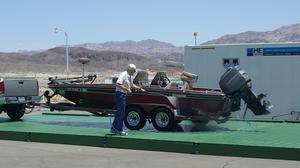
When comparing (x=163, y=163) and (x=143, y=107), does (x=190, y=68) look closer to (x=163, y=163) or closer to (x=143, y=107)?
(x=143, y=107)

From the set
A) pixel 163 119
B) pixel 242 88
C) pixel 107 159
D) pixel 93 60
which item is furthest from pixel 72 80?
pixel 93 60

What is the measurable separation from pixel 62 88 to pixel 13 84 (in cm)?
165

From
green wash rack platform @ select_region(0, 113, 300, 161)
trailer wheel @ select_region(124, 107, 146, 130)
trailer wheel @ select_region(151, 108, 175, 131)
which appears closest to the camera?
green wash rack platform @ select_region(0, 113, 300, 161)

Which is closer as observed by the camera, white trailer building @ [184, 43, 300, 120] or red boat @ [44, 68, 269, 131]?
red boat @ [44, 68, 269, 131]

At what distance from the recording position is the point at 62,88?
15453 mm

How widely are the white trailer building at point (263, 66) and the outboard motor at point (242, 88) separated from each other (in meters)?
4.48

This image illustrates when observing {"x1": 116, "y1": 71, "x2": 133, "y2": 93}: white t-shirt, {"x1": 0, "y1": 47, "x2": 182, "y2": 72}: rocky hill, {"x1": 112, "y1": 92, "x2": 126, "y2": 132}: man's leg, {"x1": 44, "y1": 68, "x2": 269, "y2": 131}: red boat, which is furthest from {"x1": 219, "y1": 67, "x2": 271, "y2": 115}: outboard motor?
{"x1": 0, "y1": 47, "x2": 182, "y2": 72}: rocky hill

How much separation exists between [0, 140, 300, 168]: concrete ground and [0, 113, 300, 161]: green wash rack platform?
0.17 m

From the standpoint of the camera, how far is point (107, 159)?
35.1 feet

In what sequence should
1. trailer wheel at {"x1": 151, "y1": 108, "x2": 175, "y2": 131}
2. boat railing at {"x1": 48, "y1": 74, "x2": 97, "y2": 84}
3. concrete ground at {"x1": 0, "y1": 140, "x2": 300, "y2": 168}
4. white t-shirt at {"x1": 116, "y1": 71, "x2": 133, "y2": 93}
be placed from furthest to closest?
1. boat railing at {"x1": 48, "y1": 74, "x2": 97, "y2": 84}
2. trailer wheel at {"x1": 151, "y1": 108, "x2": 175, "y2": 131}
3. white t-shirt at {"x1": 116, "y1": 71, "x2": 133, "y2": 93}
4. concrete ground at {"x1": 0, "y1": 140, "x2": 300, "y2": 168}

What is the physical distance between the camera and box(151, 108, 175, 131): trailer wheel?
13.6 meters

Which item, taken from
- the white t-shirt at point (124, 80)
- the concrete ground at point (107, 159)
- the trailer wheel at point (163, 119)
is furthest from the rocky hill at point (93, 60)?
the concrete ground at point (107, 159)

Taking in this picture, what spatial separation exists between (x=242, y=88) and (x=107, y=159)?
13.6ft

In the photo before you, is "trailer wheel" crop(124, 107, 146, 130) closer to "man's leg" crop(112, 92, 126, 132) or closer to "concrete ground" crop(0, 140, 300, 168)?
"man's leg" crop(112, 92, 126, 132)
